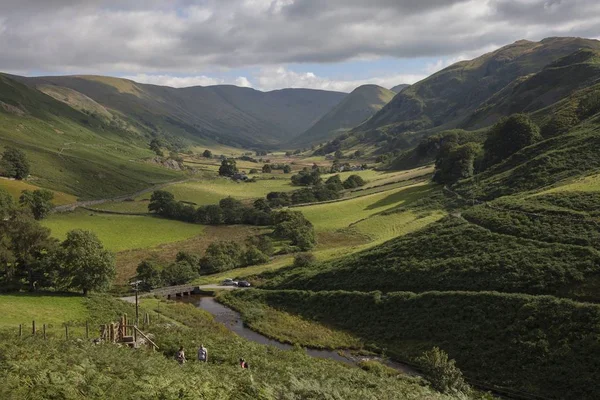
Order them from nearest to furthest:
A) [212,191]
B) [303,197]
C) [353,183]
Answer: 1. [303,197]
2. [353,183]
3. [212,191]

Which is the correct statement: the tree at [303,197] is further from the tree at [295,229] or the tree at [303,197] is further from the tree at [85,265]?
the tree at [85,265]

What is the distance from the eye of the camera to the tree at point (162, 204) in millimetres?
133250

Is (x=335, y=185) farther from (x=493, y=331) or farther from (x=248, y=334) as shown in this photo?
(x=493, y=331)

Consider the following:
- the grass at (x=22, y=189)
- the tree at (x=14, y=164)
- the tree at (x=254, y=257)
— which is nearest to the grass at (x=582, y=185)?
the tree at (x=254, y=257)

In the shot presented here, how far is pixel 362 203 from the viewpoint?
5251 inches

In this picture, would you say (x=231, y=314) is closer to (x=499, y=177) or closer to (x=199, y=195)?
(x=499, y=177)

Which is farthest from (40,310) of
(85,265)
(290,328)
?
(290,328)

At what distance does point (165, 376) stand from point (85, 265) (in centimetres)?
4337

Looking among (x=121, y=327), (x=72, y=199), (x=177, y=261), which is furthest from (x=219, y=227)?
(x=121, y=327)

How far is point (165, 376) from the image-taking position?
78.6 ft

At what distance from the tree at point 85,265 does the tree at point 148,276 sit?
14945 millimetres

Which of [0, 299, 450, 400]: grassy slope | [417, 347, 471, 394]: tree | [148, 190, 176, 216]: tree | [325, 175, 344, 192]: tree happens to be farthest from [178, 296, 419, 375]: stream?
[325, 175, 344, 192]: tree

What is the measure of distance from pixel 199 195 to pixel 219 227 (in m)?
49.4

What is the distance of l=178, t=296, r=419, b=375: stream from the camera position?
4869cm
